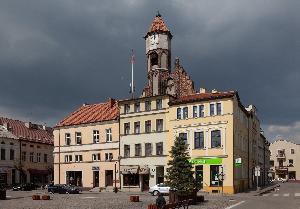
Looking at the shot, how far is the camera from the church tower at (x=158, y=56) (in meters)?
79.6

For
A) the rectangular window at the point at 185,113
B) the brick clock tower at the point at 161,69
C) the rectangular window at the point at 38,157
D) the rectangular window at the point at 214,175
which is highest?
the brick clock tower at the point at 161,69

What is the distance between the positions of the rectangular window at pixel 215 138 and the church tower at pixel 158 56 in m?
21.4

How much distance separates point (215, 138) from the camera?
192 feet

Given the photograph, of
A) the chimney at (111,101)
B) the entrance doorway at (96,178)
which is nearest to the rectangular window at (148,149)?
the entrance doorway at (96,178)

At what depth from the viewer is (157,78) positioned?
261ft

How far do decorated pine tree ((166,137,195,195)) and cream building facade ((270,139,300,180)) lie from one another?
10159cm

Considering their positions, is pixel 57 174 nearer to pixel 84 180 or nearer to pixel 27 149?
pixel 84 180

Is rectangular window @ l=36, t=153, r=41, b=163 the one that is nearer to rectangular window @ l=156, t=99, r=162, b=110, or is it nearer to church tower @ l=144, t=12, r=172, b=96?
church tower @ l=144, t=12, r=172, b=96

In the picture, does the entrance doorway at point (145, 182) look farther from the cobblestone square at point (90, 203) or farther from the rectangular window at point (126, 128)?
the cobblestone square at point (90, 203)

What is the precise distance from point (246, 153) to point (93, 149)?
23782mm

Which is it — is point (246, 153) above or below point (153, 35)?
below

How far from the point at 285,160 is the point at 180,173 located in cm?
10667

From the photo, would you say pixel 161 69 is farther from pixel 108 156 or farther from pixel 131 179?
pixel 131 179

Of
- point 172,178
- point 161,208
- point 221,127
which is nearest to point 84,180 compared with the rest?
point 221,127
